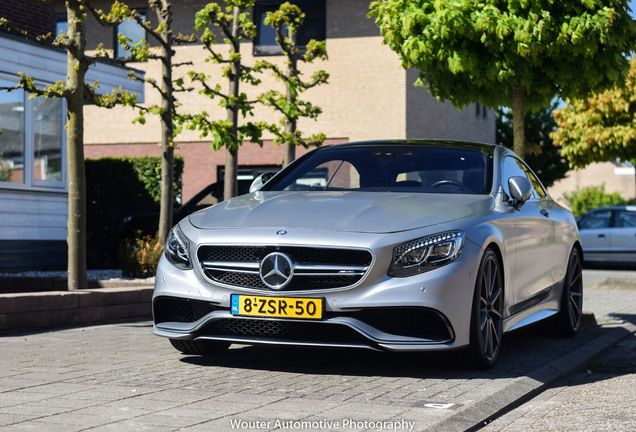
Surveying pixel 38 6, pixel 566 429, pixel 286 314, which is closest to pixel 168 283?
pixel 286 314

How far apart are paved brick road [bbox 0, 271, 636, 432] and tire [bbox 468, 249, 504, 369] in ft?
0.38

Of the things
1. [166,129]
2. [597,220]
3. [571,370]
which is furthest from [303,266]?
[597,220]

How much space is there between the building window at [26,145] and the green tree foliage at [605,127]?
12612mm

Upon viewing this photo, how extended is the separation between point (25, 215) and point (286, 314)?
890 centimetres

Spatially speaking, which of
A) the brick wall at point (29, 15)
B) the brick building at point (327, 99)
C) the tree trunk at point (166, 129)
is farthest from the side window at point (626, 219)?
the tree trunk at point (166, 129)

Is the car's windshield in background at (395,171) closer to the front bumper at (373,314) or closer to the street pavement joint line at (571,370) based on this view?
the front bumper at (373,314)

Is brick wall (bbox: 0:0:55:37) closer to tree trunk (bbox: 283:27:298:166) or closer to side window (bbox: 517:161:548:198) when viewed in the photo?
tree trunk (bbox: 283:27:298:166)

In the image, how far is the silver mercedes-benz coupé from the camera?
5.69 metres

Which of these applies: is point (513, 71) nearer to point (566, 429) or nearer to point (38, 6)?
point (566, 429)

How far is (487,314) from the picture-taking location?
20.5ft

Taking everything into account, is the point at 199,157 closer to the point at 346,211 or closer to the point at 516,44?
the point at 516,44

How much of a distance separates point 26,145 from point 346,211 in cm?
895

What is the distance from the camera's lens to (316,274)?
573 centimetres

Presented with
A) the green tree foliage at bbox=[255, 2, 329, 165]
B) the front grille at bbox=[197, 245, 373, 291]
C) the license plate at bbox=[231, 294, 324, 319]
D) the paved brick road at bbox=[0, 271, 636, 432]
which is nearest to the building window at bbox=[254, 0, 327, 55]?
the green tree foliage at bbox=[255, 2, 329, 165]
